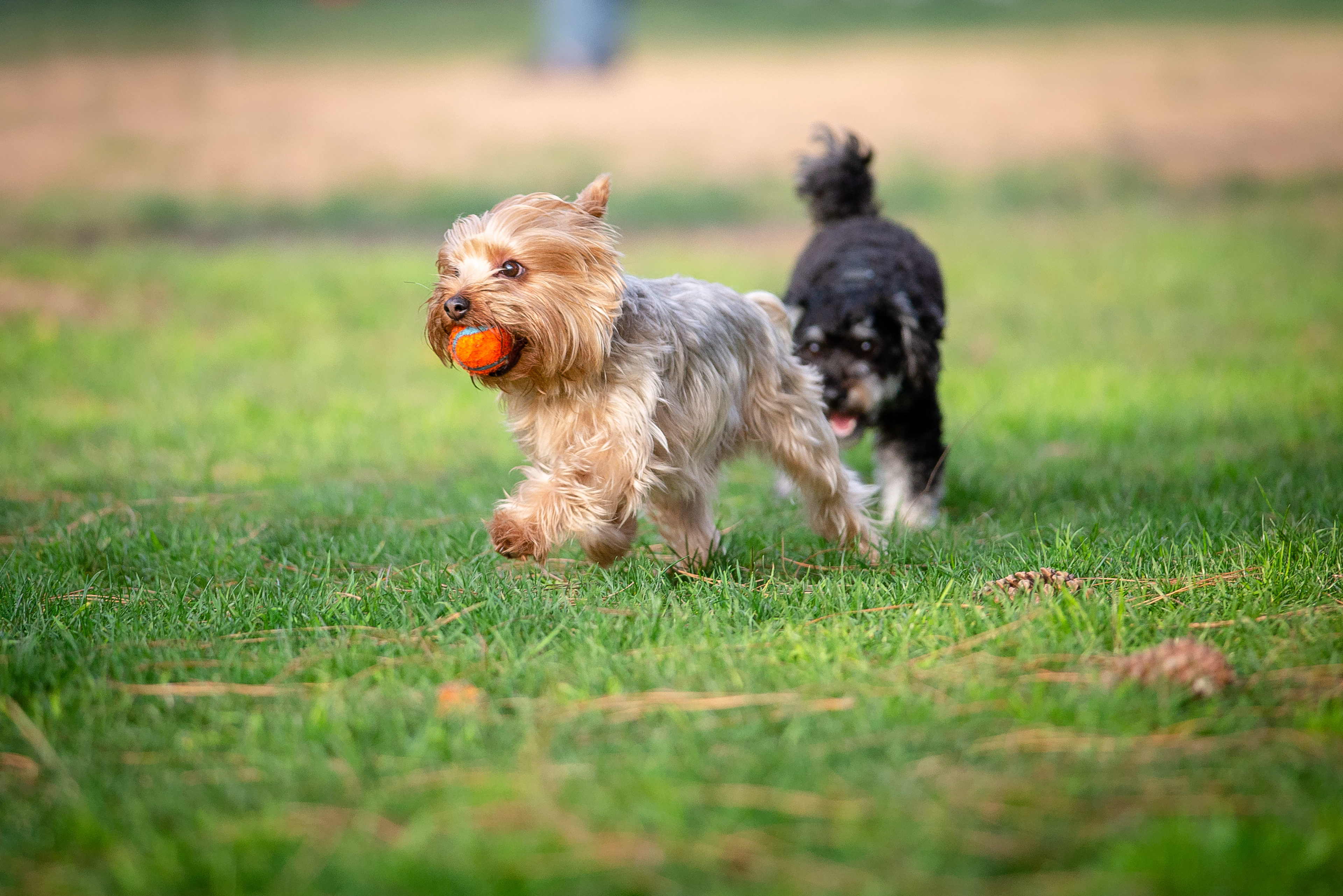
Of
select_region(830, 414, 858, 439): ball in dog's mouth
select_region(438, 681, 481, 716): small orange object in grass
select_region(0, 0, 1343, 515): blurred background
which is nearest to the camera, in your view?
select_region(438, 681, 481, 716): small orange object in grass

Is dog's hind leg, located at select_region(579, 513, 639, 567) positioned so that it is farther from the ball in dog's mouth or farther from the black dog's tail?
the black dog's tail

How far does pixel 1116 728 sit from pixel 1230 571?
164cm

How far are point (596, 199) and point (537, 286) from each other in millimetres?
500

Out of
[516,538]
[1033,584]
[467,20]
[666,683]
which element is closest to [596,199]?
[516,538]

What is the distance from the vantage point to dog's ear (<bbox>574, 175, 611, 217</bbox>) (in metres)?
4.56

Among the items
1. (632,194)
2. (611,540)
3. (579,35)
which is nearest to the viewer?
(611,540)

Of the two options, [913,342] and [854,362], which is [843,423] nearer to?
[854,362]

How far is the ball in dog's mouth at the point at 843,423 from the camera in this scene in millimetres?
6352

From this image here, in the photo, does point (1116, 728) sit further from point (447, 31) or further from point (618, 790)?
point (447, 31)

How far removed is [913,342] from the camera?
20.5 feet

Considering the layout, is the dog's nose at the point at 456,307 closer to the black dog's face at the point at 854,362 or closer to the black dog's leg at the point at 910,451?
the black dog's face at the point at 854,362

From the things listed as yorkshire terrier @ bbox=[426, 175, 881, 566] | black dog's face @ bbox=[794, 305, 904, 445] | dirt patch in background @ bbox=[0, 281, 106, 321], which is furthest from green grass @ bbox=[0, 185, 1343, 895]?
dirt patch in background @ bbox=[0, 281, 106, 321]

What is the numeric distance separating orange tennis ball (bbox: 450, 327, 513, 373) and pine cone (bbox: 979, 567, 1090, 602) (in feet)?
6.42

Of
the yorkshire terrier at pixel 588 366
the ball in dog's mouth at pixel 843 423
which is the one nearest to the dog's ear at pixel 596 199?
the yorkshire terrier at pixel 588 366
